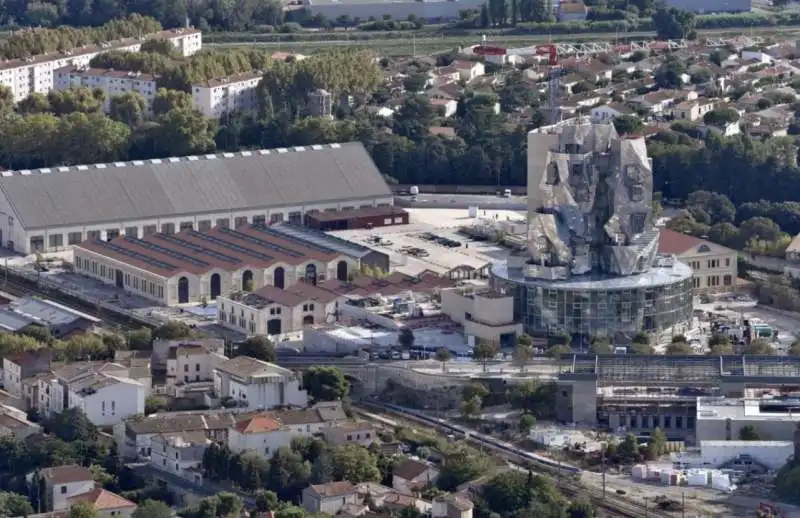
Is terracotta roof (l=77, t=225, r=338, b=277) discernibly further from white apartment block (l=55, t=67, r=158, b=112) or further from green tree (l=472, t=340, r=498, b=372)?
white apartment block (l=55, t=67, r=158, b=112)

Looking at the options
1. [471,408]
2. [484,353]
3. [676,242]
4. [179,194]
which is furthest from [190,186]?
[471,408]

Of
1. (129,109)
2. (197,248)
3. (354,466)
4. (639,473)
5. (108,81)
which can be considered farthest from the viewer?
(108,81)

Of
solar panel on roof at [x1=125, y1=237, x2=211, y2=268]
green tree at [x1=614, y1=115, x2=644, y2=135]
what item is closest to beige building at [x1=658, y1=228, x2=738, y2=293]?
solar panel on roof at [x1=125, y1=237, x2=211, y2=268]

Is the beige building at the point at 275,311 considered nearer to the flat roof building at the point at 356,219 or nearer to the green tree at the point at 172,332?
the green tree at the point at 172,332

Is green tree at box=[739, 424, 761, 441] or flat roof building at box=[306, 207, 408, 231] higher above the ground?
flat roof building at box=[306, 207, 408, 231]

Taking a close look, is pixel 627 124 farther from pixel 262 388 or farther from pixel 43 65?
pixel 262 388

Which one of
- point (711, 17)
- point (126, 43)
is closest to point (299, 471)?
point (126, 43)
